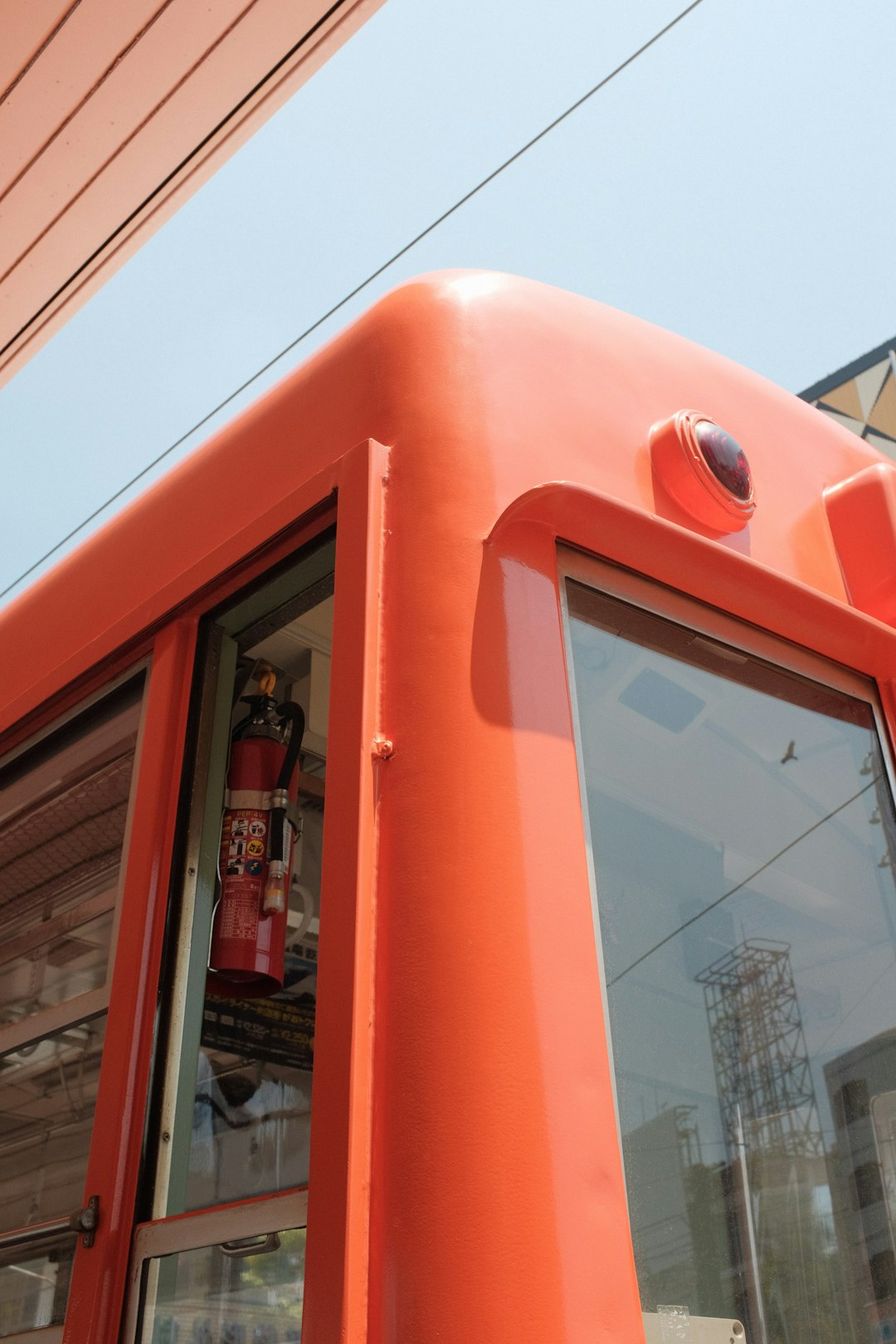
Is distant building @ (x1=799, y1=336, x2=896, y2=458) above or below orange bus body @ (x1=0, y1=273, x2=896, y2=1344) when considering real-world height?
above

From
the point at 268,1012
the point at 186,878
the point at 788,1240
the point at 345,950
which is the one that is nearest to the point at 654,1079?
the point at 788,1240

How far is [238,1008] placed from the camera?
2541 mm

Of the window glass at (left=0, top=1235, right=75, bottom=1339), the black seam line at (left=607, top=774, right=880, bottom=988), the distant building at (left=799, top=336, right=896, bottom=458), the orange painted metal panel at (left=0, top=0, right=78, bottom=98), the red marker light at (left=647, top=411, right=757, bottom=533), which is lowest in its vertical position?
the window glass at (left=0, top=1235, right=75, bottom=1339)

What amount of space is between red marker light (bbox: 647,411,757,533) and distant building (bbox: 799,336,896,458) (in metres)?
8.73

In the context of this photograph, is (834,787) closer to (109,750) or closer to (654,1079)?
(654,1079)

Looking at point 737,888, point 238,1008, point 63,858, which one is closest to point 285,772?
point 63,858

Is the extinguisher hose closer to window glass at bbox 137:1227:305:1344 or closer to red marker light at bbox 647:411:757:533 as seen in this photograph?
window glass at bbox 137:1227:305:1344

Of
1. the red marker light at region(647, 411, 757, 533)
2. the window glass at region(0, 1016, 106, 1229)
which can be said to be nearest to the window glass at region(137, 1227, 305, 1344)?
the window glass at region(0, 1016, 106, 1229)

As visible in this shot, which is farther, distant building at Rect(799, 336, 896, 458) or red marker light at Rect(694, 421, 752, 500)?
distant building at Rect(799, 336, 896, 458)

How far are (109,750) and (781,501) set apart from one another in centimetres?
120

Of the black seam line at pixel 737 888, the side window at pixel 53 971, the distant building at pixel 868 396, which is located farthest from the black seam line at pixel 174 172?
the distant building at pixel 868 396

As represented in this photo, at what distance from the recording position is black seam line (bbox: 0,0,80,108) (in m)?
2.26

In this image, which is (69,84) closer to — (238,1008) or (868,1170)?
(238,1008)

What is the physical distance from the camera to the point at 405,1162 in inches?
49.4
